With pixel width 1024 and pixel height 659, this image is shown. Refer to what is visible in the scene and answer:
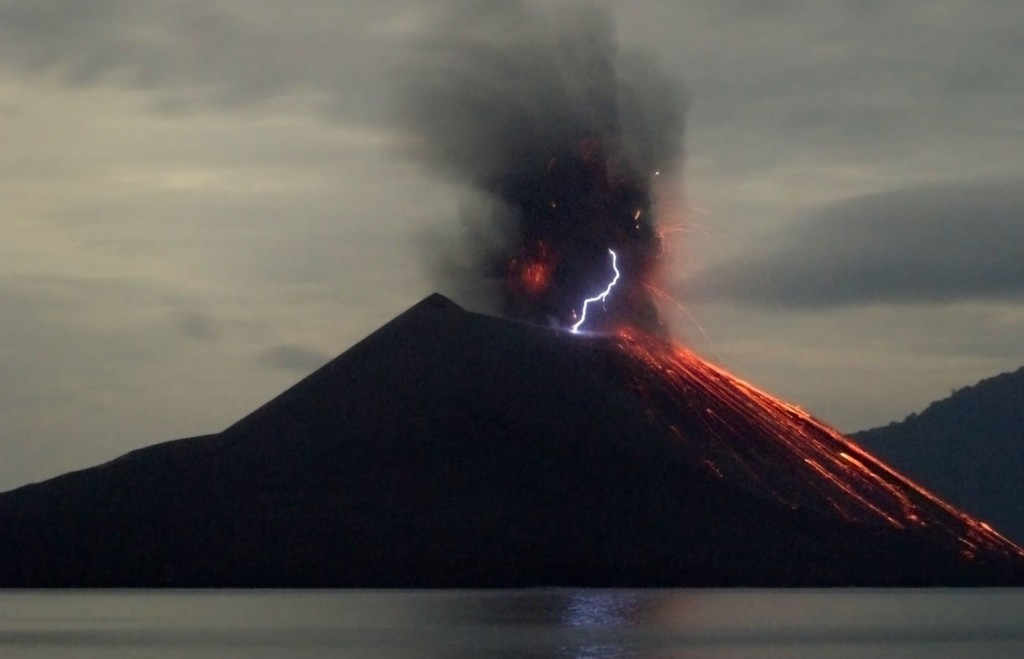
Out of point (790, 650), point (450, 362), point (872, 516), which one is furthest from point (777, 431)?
point (790, 650)

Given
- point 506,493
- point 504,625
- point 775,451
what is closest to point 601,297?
point 775,451

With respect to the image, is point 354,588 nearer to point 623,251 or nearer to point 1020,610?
point 623,251

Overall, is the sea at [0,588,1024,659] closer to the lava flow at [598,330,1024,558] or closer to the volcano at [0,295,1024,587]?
the volcano at [0,295,1024,587]

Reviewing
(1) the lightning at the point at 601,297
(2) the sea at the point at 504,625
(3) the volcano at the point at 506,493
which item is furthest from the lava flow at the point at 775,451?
(2) the sea at the point at 504,625

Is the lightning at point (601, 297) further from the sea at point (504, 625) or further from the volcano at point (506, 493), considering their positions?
the sea at point (504, 625)

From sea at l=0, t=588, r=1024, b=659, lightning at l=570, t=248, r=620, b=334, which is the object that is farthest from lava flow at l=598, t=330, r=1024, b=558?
sea at l=0, t=588, r=1024, b=659
